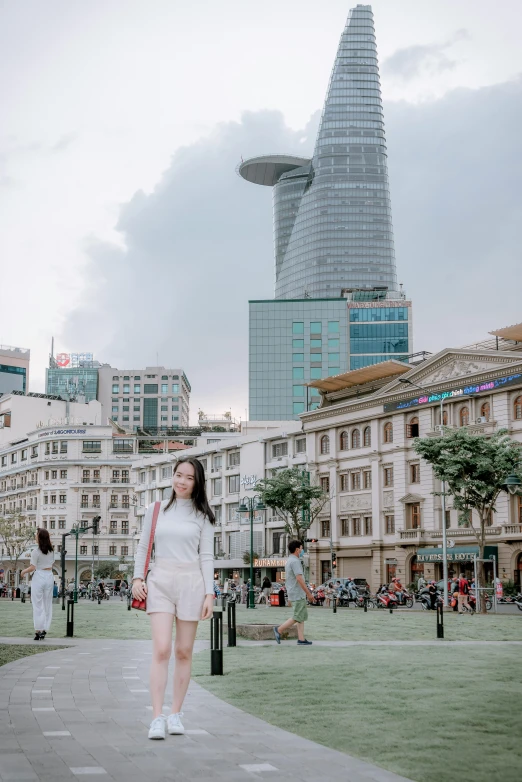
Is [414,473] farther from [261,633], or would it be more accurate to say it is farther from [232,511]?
[261,633]

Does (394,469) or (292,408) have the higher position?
(292,408)

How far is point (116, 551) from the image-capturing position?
4277 inches

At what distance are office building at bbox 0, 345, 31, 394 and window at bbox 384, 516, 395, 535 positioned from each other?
120m

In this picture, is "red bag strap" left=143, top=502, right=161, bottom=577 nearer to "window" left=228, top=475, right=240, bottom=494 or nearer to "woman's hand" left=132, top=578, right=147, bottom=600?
"woman's hand" left=132, top=578, right=147, bottom=600

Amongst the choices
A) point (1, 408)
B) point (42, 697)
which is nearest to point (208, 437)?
point (1, 408)

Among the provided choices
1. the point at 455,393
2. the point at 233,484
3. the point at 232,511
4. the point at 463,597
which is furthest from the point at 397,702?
the point at 232,511

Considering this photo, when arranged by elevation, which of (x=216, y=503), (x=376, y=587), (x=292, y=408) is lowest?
(x=376, y=587)

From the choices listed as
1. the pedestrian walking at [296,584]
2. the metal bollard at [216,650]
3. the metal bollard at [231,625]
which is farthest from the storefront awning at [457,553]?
the metal bollard at [216,650]

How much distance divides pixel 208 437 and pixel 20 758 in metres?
92.6

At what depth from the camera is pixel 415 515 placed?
6203cm

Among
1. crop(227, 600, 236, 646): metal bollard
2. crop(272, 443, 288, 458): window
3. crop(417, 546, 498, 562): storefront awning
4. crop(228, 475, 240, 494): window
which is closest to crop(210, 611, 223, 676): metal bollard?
crop(227, 600, 236, 646): metal bollard

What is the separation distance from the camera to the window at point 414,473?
62.1 metres

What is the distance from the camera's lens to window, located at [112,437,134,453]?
370 ft

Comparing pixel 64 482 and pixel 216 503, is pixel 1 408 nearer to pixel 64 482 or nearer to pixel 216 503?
pixel 64 482
